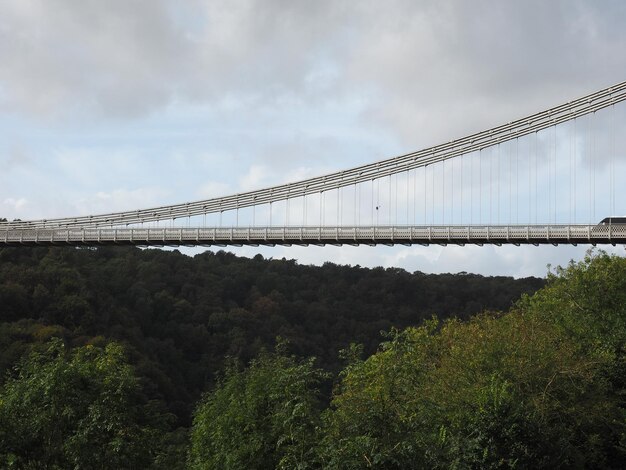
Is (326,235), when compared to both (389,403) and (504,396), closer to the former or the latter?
(504,396)

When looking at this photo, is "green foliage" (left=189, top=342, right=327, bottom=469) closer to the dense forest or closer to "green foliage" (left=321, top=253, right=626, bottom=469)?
the dense forest

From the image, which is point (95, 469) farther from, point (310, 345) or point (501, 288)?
point (501, 288)

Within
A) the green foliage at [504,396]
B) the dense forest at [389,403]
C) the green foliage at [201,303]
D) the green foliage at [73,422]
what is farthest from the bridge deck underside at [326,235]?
the green foliage at [73,422]

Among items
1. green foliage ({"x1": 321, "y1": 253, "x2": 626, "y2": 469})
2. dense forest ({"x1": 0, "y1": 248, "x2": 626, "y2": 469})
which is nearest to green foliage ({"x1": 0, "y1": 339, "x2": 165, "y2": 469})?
dense forest ({"x1": 0, "y1": 248, "x2": 626, "y2": 469})

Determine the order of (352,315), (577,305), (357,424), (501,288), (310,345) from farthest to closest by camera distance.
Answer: (501,288), (352,315), (310,345), (577,305), (357,424)

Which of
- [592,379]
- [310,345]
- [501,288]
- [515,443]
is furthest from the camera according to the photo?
[501,288]

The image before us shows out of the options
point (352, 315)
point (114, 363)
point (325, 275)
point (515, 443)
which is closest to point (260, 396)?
point (114, 363)

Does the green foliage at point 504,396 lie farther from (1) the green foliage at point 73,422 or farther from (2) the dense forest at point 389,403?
(1) the green foliage at point 73,422

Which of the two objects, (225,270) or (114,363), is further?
(225,270)
